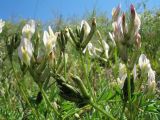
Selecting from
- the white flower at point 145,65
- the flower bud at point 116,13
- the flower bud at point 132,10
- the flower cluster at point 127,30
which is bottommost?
the white flower at point 145,65

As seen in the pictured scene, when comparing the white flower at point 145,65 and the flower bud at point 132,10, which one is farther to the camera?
the white flower at point 145,65

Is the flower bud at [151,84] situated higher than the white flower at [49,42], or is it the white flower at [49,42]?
the white flower at [49,42]

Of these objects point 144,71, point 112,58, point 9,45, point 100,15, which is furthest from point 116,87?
point 100,15

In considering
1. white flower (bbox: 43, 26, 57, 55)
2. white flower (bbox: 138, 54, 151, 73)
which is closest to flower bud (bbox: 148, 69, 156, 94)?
white flower (bbox: 138, 54, 151, 73)

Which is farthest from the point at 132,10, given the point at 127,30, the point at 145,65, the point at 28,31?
the point at 28,31

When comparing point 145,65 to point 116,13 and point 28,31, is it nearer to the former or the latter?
point 116,13

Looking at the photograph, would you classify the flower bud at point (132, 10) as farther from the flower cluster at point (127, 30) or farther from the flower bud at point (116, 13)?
the flower bud at point (116, 13)

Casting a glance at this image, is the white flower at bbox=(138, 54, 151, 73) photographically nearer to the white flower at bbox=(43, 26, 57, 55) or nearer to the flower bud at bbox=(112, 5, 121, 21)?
the flower bud at bbox=(112, 5, 121, 21)

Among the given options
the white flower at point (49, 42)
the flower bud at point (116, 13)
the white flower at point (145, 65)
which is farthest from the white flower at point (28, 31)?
the white flower at point (145, 65)

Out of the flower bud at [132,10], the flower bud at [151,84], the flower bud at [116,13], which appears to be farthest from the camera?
the flower bud at [116,13]

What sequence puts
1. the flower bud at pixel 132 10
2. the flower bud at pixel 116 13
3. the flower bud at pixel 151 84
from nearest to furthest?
the flower bud at pixel 132 10, the flower bud at pixel 151 84, the flower bud at pixel 116 13

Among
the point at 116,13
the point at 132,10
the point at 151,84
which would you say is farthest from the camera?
the point at 116,13
